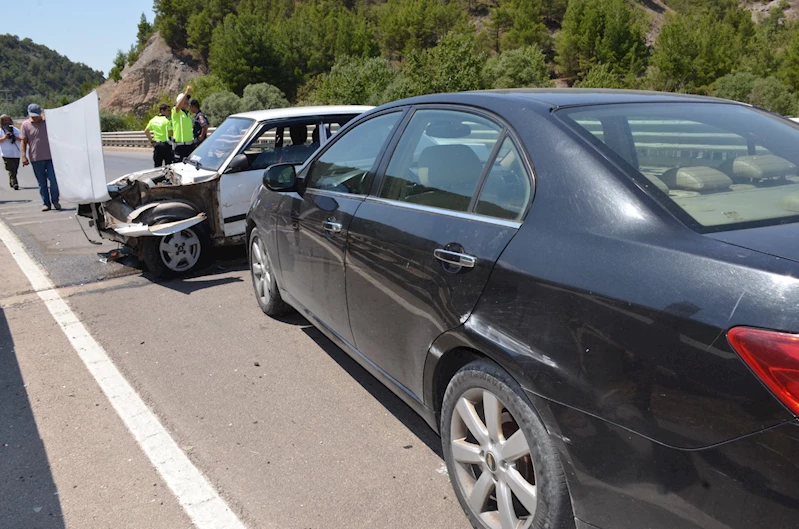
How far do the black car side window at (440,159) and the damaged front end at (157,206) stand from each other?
382 centimetres

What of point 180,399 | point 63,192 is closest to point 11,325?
point 63,192

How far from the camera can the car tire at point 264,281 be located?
5.16 metres

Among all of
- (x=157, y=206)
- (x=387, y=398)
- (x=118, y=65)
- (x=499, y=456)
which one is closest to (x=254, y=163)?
(x=157, y=206)

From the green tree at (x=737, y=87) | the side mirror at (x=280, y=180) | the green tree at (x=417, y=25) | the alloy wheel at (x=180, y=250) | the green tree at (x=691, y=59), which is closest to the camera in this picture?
the side mirror at (x=280, y=180)

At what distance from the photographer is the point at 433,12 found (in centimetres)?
10650

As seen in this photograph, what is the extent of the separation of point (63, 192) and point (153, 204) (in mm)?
1191

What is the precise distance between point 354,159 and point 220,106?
2152 inches

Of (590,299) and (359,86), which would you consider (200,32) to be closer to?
(359,86)

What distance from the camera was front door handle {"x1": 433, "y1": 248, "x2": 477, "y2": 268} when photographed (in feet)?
8.25

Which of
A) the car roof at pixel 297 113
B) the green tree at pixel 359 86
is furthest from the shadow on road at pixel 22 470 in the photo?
the green tree at pixel 359 86

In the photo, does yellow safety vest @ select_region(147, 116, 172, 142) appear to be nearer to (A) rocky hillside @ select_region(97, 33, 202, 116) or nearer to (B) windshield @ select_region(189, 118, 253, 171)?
(B) windshield @ select_region(189, 118, 253, 171)

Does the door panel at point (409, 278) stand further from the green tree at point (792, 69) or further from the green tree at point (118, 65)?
the green tree at point (118, 65)

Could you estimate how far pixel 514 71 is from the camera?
212ft

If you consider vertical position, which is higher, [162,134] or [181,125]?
[181,125]
